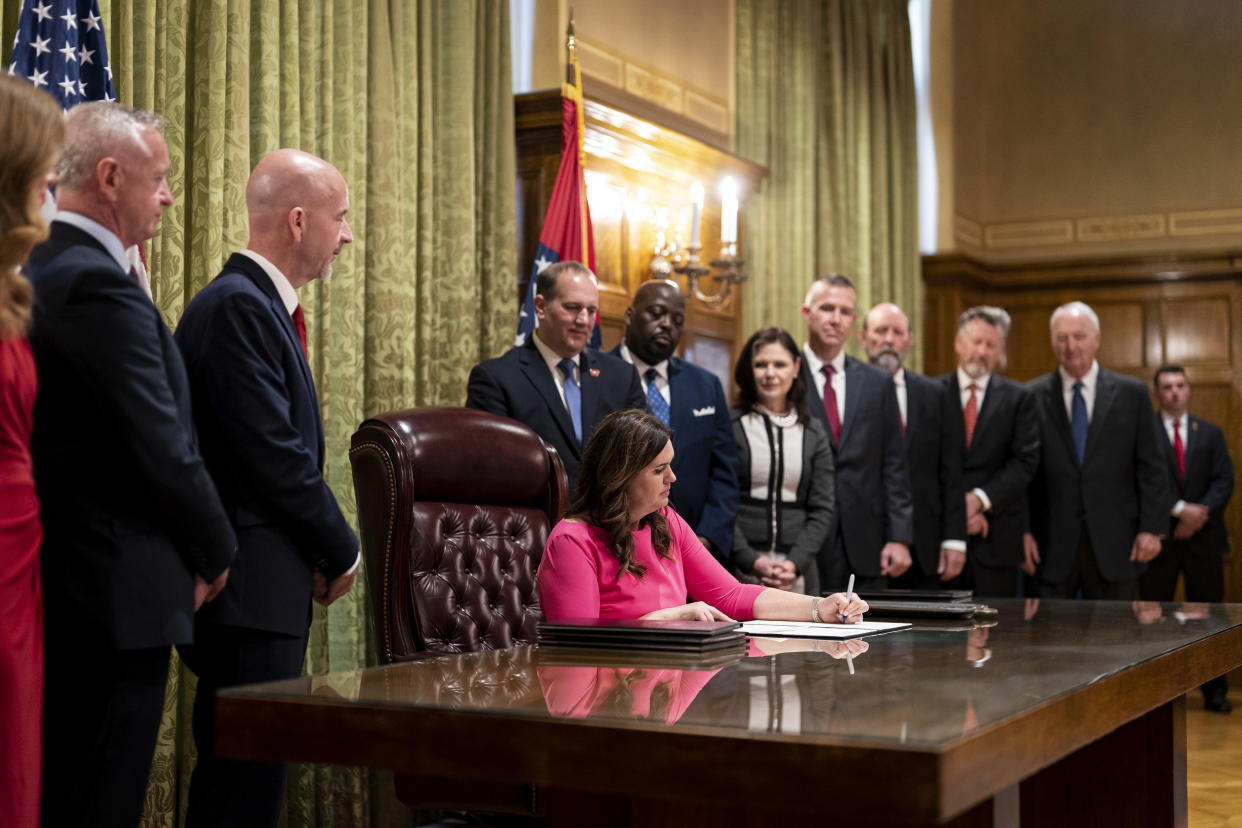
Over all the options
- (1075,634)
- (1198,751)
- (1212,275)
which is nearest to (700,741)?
(1075,634)

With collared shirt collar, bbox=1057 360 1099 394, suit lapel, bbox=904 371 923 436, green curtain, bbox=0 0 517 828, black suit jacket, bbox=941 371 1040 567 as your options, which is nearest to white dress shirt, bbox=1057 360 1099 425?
collared shirt collar, bbox=1057 360 1099 394

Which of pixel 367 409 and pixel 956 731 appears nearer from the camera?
pixel 956 731

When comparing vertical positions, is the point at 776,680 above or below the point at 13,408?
below

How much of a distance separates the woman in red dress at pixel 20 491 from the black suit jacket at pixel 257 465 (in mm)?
448

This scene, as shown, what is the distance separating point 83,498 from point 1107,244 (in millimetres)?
8052

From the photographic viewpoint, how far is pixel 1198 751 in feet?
18.5

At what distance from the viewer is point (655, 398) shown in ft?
14.0

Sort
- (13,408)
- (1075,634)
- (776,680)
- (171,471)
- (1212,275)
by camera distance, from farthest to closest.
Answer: (1212,275), (1075,634), (171,471), (13,408), (776,680)

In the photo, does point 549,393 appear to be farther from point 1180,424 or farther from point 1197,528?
point 1180,424

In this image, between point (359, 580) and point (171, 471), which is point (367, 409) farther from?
point (171, 471)

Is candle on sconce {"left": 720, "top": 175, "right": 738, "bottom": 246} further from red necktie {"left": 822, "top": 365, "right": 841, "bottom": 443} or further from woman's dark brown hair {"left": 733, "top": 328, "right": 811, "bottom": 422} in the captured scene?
woman's dark brown hair {"left": 733, "top": 328, "right": 811, "bottom": 422}

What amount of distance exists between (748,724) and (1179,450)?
6548mm

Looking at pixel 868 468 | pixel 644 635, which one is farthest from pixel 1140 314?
pixel 644 635

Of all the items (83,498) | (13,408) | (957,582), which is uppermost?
(13,408)
